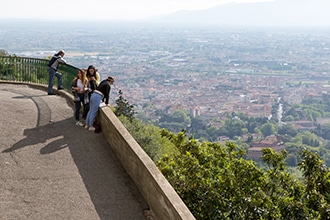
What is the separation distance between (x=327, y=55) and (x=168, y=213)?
189m

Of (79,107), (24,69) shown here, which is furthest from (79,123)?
(24,69)

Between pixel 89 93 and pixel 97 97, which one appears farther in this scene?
pixel 89 93

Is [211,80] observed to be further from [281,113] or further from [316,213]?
[316,213]

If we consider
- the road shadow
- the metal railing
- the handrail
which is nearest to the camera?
the handrail

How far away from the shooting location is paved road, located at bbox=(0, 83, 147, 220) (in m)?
6.41

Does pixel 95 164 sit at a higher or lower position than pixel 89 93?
lower

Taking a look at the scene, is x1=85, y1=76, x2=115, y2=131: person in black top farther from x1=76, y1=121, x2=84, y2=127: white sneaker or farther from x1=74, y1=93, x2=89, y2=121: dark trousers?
x1=74, y1=93, x2=89, y2=121: dark trousers

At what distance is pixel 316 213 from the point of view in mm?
7566

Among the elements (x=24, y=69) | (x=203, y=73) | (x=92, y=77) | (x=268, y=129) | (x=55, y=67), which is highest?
(x=92, y=77)

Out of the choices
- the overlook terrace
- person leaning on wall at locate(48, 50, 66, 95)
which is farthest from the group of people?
the overlook terrace

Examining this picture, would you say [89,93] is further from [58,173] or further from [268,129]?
→ [268,129]

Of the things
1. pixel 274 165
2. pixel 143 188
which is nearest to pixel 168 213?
pixel 143 188

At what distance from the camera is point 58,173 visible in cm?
765

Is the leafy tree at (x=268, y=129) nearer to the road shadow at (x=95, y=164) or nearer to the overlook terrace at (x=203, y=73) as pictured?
the overlook terrace at (x=203, y=73)
